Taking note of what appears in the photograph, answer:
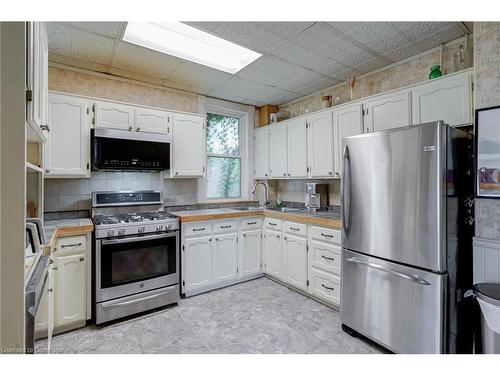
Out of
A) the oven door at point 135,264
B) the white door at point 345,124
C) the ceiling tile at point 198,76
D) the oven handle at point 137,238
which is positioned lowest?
the oven door at point 135,264

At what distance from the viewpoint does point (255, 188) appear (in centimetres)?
417

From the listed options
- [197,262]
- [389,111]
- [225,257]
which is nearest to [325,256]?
[225,257]

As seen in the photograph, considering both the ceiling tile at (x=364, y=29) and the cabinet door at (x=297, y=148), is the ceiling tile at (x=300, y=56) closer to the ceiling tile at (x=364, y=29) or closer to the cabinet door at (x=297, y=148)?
the ceiling tile at (x=364, y=29)

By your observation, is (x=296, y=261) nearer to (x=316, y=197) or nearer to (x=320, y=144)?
(x=316, y=197)

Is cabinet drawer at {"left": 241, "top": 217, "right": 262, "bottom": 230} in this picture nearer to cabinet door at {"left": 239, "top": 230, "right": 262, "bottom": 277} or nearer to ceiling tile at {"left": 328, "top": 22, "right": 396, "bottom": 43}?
cabinet door at {"left": 239, "top": 230, "right": 262, "bottom": 277}

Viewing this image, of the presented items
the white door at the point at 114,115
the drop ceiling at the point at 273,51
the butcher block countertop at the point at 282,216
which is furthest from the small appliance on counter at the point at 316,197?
the white door at the point at 114,115

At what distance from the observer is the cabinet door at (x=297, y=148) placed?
331 cm

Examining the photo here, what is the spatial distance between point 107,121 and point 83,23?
3.02 feet

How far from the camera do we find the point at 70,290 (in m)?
2.23

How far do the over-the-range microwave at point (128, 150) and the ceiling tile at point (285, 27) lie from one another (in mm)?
1587

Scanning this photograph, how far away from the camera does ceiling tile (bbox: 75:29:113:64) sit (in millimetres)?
2197

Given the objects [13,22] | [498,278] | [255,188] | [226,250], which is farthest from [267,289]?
[13,22]

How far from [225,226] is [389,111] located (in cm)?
212

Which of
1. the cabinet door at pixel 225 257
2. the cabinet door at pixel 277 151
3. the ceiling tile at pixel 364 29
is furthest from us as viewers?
the cabinet door at pixel 277 151
